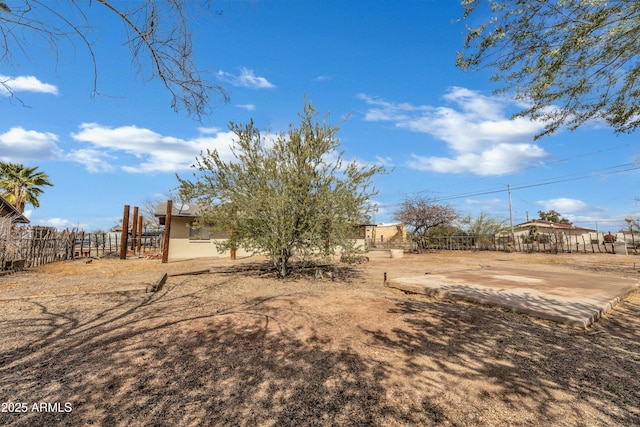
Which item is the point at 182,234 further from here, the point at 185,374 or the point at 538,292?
the point at 538,292

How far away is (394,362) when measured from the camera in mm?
A: 3482

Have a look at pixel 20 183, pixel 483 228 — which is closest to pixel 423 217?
pixel 483 228

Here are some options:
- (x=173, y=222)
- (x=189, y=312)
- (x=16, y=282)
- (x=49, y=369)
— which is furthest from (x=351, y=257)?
(x=173, y=222)

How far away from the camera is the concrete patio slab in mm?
5199

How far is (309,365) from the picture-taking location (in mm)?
3414

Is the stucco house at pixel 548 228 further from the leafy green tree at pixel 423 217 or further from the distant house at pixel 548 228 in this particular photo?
the leafy green tree at pixel 423 217

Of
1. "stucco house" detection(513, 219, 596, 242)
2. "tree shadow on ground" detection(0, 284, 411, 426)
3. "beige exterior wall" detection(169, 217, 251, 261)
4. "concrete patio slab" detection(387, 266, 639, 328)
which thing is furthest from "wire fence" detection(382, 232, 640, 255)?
"tree shadow on ground" detection(0, 284, 411, 426)

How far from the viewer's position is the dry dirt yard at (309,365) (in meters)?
2.51

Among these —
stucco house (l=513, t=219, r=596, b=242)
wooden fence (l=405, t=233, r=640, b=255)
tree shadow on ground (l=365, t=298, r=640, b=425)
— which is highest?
stucco house (l=513, t=219, r=596, b=242)

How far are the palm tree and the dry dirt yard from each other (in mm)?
22422

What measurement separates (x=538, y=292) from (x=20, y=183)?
3325 cm

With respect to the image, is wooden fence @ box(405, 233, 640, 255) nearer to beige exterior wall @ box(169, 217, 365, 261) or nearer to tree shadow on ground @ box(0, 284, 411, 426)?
beige exterior wall @ box(169, 217, 365, 261)

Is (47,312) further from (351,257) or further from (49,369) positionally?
(351,257)

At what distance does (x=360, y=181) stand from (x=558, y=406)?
24.5 ft
